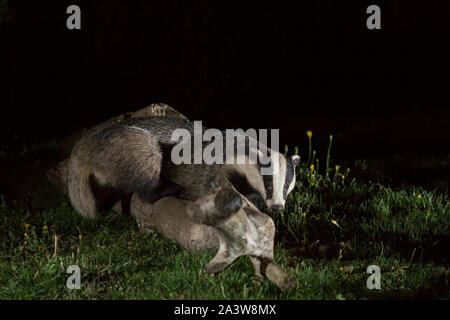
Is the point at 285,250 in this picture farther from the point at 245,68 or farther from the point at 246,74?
the point at 245,68

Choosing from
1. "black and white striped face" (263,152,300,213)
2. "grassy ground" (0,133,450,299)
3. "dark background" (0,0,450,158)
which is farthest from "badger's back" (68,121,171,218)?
"dark background" (0,0,450,158)

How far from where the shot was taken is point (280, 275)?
291 centimetres

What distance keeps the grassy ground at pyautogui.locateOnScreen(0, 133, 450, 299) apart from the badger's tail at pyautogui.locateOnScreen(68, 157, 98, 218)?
94 millimetres

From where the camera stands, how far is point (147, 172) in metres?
4.00

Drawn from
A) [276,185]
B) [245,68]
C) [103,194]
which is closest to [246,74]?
[245,68]

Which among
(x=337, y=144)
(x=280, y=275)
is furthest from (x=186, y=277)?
(x=337, y=144)

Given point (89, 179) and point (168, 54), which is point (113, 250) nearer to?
point (89, 179)

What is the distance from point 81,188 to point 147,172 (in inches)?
25.0

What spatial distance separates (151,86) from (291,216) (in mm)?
3522

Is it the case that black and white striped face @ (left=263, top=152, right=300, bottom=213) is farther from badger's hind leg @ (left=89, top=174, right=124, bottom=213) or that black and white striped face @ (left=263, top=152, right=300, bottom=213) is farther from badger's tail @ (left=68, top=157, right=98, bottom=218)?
badger's tail @ (left=68, top=157, right=98, bottom=218)

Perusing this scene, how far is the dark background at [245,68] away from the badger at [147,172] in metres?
2.49

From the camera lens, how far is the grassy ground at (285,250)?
3.07 metres

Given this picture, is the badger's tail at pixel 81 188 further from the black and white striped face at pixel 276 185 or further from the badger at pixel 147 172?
the black and white striped face at pixel 276 185

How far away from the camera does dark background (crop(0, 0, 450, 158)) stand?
6609 mm
